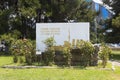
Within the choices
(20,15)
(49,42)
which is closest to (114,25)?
Answer: (20,15)

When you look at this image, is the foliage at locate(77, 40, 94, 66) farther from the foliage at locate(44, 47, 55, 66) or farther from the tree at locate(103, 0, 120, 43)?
the tree at locate(103, 0, 120, 43)

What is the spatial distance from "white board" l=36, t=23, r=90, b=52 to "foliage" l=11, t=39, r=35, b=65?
141 centimetres

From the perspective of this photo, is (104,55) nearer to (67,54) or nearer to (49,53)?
(67,54)

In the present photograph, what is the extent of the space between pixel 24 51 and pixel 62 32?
3.12 m

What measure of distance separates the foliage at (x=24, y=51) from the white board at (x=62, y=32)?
55.5 inches

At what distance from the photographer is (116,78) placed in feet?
51.2

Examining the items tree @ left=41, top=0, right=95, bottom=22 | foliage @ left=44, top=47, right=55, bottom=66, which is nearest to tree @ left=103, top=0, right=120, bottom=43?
tree @ left=41, top=0, right=95, bottom=22

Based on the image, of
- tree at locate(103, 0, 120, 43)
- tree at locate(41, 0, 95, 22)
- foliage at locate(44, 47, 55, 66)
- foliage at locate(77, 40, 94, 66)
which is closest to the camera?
foliage at locate(77, 40, 94, 66)

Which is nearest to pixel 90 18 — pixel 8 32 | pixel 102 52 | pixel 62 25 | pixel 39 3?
pixel 39 3

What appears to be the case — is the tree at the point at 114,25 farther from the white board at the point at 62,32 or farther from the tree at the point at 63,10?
the white board at the point at 62,32

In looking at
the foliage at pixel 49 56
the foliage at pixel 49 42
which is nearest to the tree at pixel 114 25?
the foliage at pixel 49 42

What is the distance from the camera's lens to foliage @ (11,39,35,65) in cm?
2192

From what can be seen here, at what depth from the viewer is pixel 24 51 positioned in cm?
2220

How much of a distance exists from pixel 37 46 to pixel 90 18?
21.7 metres
